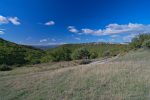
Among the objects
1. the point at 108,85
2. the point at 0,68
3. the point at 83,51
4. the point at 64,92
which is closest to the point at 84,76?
the point at 108,85

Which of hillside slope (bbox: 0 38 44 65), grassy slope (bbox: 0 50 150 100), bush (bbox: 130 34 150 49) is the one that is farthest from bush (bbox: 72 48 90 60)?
grassy slope (bbox: 0 50 150 100)

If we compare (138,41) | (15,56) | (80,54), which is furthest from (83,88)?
(15,56)

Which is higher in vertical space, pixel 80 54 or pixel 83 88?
pixel 83 88

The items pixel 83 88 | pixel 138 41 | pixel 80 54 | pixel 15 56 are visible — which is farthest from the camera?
pixel 15 56

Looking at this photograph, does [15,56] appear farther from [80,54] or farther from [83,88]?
[83,88]

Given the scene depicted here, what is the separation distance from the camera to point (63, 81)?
14.4m

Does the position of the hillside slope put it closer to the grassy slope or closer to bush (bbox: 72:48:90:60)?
bush (bbox: 72:48:90:60)

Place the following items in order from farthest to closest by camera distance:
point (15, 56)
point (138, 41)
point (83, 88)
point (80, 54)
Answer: point (15, 56)
point (80, 54)
point (138, 41)
point (83, 88)

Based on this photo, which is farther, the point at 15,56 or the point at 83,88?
the point at 15,56

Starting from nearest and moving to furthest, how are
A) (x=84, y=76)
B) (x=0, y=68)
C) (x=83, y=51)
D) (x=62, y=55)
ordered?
(x=84, y=76), (x=0, y=68), (x=83, y=51), (x=62, y=55)

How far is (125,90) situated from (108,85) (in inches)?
53.8

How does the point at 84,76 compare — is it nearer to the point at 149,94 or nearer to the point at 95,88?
the point at 95,88

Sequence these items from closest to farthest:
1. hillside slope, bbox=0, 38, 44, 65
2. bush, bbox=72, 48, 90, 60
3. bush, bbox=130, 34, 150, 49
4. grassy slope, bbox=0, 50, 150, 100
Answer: grassy slope, bbox=0, 50, 150, 100 → bush, bbox=130, 34, 150, 49 → hillside slope, bbox=0, 38, 44, 65 → bush, bbox=72, 48, 90, 60

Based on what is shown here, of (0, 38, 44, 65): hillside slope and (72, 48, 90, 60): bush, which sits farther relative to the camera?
(72, 48, 90, 60): bush
